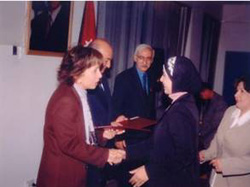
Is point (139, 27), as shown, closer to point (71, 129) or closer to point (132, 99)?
point (132, 99)

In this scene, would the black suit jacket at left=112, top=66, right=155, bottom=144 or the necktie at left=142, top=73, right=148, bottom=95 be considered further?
the necktie at left=142, top=73, right=148, bottom=95

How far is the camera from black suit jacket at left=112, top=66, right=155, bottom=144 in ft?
11.2

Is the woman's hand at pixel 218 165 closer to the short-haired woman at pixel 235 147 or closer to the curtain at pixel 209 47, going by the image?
the short-haired woman at pixel 235 147

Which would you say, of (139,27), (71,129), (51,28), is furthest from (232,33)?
(71,129)

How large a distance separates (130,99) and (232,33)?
5.77 m

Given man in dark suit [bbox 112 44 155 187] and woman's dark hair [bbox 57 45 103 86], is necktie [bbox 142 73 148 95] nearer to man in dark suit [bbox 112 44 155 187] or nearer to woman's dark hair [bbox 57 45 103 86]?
man in dark suit [bbox 112 44 155 187]

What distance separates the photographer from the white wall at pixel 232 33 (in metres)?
8.38

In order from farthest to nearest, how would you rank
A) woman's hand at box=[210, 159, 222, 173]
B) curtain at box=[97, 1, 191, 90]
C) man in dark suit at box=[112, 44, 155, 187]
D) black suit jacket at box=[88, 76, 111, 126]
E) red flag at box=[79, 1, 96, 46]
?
curtain at box=[97, 1, 191, 90], red flag at box=[79, 1, 96, 46], man in dark suit at box=[112, 44, 155, 187], black suit jacket at box=[88, 76, 111, 126], woman's hand at box=[210, 159, 222, 173]

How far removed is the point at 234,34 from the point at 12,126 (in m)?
6.56

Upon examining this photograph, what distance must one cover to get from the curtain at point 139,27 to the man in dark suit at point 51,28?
1.60 ft

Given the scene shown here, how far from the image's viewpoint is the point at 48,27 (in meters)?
3.52

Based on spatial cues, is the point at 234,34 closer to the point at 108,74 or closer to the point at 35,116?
the point at 108,74

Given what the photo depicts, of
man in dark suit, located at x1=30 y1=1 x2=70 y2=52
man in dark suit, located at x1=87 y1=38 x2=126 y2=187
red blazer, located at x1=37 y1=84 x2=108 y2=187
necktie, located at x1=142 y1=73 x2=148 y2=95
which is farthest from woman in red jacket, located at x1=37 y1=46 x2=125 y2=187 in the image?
necktie, located at x1=142 y1=73 x2=148 y2=95

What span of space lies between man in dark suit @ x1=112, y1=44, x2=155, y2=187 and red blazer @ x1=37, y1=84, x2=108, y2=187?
114 cm
